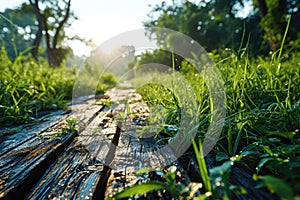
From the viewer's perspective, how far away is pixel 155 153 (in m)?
0.76

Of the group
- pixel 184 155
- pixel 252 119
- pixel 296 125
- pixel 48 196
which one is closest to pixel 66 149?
pixel 48 196

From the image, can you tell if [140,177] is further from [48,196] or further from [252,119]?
[252,119]

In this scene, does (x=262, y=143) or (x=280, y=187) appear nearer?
(x=280, y=187)

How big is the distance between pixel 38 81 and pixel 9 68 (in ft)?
1.17

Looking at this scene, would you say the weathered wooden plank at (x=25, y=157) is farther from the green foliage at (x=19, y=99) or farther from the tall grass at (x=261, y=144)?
the tall grass at (x=261, y=144)

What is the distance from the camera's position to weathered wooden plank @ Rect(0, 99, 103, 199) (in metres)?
Result: 0.56

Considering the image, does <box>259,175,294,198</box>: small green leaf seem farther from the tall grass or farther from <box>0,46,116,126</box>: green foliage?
<box>0,46,116,126</box>: green foliage

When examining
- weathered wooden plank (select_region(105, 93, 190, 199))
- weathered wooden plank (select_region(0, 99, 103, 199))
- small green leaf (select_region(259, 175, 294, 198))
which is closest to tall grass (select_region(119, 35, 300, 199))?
small green leaf (select_region(259, 175, 294, 198))

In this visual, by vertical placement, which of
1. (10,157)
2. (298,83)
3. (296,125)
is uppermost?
(298,83)

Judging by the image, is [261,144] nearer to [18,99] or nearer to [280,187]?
[280,187]

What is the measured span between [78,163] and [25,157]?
249 millimetres

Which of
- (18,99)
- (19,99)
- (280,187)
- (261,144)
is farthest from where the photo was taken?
(18,99)

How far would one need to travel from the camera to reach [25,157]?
754 millimetres

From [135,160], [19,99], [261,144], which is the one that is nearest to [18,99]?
[19,99]
